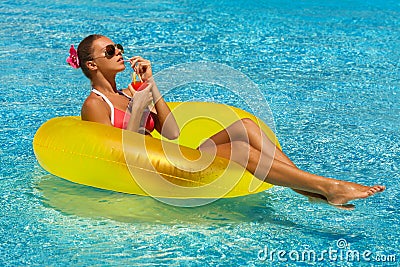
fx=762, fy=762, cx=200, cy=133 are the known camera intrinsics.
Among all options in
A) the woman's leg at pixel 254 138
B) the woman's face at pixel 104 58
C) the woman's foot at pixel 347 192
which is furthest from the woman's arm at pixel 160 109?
the woman's foot at pixel 347 192

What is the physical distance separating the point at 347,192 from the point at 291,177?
29 centimetres

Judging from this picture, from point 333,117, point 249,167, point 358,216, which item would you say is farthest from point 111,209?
point 333,117

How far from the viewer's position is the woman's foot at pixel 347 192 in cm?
387

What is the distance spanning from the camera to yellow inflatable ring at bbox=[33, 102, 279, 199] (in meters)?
3.99

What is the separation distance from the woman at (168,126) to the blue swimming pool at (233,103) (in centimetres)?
30

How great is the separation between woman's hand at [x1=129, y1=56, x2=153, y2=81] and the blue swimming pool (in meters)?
0.72

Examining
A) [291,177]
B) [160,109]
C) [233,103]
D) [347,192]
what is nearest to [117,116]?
[160,109]

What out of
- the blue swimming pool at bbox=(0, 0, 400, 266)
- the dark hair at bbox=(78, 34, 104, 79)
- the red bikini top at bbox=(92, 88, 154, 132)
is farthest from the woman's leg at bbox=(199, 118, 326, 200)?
the dark hair at bbox=(78, 34, 104, 79)

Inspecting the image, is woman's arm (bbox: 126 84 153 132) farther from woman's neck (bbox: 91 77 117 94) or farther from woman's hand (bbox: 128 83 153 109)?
woman's neck (bbox: 91 77 117 94)

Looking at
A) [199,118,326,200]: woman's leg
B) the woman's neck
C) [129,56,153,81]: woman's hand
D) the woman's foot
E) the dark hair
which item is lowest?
the woman's foot

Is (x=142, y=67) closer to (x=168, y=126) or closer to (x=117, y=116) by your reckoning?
(x=117, y=116)

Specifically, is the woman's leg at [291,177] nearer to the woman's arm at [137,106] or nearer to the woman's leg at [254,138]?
the woman's leg at [254,138]

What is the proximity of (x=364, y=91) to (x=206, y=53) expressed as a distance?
165 centimetres

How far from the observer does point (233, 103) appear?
637 centimetres
